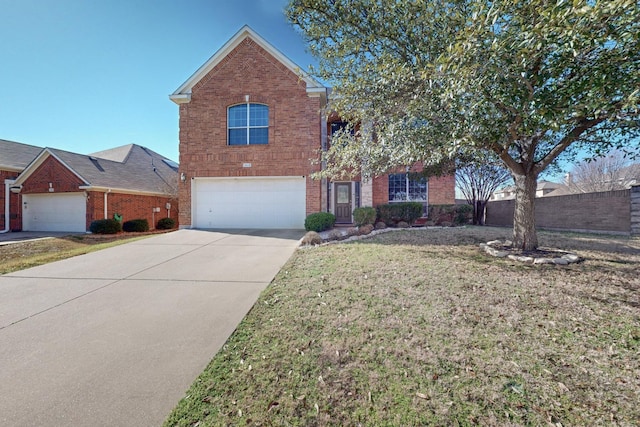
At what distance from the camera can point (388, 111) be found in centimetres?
584

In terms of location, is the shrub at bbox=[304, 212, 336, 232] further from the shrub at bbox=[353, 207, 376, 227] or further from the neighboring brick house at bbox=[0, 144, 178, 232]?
the neighboring brick house at bbox=[0, 144, 178, 232]

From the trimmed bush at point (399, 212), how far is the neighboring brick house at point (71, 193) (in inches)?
592

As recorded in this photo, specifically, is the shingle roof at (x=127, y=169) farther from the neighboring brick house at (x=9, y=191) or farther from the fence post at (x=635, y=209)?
the fence post at (x=635, y=209)

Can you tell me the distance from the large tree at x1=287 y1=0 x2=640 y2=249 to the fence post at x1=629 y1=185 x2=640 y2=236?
11.4 feet

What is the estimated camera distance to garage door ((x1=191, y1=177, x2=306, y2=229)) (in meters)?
11.5

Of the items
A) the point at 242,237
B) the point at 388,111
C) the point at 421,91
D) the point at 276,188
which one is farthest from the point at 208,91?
the point at 421,91

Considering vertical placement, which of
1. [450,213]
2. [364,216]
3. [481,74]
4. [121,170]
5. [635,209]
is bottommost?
[364,216]

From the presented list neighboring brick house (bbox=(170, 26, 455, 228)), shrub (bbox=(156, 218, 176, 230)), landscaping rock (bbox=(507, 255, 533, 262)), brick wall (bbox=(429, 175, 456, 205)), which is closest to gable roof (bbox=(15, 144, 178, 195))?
shrub (bbox=(156, 218, 176, 230))

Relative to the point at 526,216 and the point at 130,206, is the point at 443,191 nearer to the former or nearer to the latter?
the point at 526,216

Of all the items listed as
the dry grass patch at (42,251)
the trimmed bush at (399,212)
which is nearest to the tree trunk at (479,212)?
the trimmed bush at (399,212)

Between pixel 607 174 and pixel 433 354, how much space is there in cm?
2667

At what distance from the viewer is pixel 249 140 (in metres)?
11.4

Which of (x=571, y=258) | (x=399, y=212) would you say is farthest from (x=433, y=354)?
(x=399, y=212)

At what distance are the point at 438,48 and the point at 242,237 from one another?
25.0 feet
